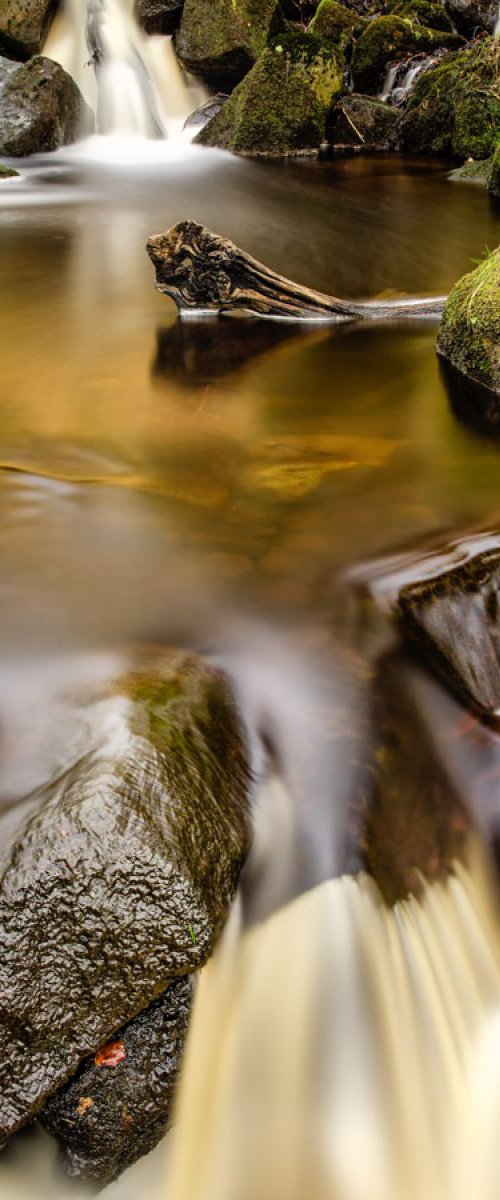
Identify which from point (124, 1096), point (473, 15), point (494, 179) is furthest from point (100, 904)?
point (473, 15)

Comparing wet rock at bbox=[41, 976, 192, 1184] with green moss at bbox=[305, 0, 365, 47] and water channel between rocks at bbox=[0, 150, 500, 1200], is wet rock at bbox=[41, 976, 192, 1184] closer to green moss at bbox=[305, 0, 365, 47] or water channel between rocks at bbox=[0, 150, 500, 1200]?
water channel between rocks at bbox=[0, 150, 500, 1200]

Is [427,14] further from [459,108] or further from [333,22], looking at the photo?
[459,108]

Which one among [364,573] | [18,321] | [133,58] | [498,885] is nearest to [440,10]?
[133,58]

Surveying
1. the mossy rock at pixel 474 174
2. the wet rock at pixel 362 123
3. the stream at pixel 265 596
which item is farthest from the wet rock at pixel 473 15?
the stream at pixel 265 596

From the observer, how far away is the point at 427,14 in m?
16.4

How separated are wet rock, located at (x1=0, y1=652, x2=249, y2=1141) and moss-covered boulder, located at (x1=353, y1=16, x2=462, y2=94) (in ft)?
53.3

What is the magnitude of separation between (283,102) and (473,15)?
5.59m

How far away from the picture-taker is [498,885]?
7.81 ft

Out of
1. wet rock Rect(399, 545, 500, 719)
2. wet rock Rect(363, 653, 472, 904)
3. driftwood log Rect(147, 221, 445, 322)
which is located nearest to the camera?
wet rock Rect(363, 653, 472, 904)

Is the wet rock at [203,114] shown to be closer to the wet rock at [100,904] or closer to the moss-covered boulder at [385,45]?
the moss-covered boulder at [385,45]

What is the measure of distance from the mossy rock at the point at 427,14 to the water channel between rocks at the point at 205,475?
1115 cm

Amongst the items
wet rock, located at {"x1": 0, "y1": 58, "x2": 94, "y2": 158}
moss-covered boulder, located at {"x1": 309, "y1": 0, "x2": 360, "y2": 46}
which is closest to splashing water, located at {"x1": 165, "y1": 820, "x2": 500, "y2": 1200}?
wet rock, located at {"x1": 0, "y1": 58, "x2": 94, "y2": 158}

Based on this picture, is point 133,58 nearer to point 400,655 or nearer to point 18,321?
A: point 18,321

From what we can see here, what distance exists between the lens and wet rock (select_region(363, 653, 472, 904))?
91.7 inches
